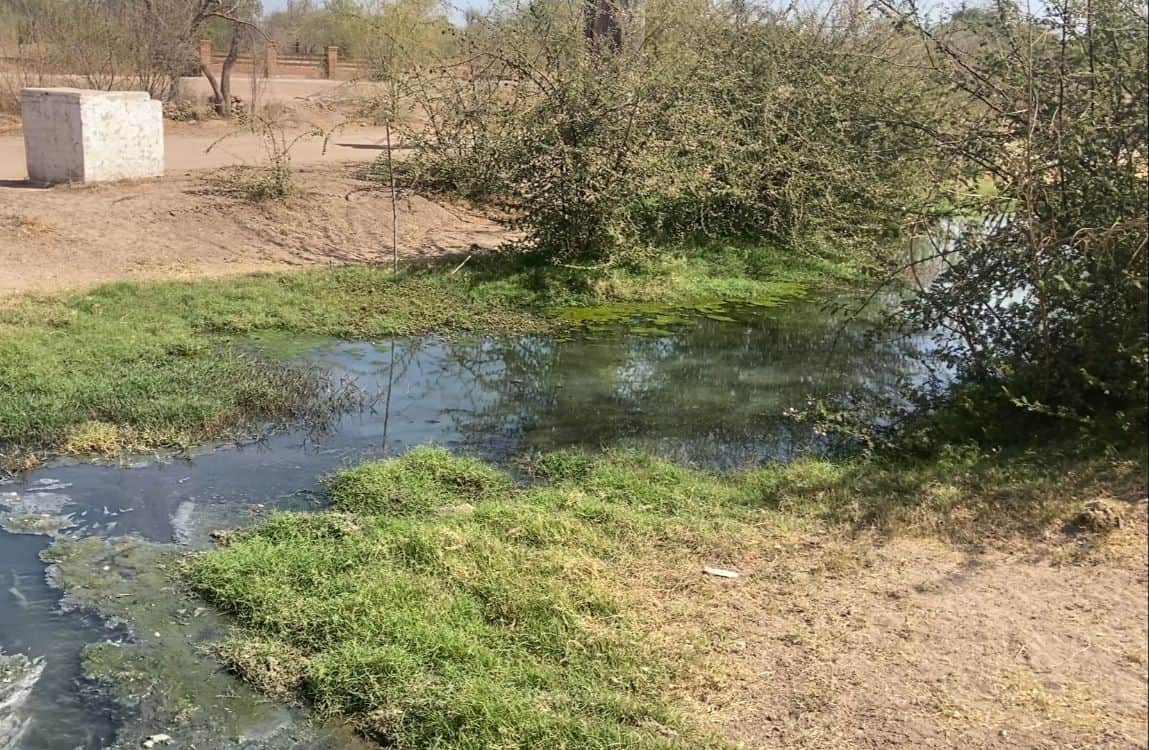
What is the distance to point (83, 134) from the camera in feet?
47.2

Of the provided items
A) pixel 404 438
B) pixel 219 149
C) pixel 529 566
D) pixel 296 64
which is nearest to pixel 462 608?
Answer: pixel 529 566

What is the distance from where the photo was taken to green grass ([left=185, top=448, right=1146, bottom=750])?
4297mm

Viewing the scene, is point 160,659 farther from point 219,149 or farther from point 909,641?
point 219,149

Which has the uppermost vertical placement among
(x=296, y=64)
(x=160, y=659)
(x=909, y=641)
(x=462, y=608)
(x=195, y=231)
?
(x=296, y=64)

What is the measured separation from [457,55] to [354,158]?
5619 millimetres

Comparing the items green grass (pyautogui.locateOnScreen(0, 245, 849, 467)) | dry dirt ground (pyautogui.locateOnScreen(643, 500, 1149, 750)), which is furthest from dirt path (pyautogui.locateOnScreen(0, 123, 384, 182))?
dry dirt ground (pyautogui.locateOnScreen(643, 500, 1149, 750))

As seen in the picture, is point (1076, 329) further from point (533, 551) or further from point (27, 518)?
point (27, 518)

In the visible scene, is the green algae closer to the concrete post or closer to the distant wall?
the concrete post

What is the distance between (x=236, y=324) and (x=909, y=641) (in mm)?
7217

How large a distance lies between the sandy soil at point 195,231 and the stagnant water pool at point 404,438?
3458mm

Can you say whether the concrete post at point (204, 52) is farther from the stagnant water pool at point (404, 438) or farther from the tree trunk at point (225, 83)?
the stagnant water pool at point (404, 438)

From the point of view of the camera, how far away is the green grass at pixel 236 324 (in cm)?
750

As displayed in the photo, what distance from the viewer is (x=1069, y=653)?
11.7 ft

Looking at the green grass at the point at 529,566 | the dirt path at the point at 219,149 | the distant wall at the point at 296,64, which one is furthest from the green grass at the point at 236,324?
the distant wall at the point at 296,64
